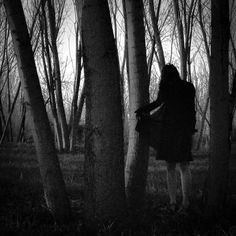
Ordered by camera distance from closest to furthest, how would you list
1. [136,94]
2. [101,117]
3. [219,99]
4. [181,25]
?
[101,117] → [219,99] → [136,94] → [181,25]

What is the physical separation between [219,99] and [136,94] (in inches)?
33.6

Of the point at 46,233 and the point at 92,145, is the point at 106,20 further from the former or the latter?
the point at 46,233

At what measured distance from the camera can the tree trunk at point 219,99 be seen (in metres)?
2.91

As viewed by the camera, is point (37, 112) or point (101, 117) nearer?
point (101, 117)

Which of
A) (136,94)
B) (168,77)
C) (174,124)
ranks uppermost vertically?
(168,77)

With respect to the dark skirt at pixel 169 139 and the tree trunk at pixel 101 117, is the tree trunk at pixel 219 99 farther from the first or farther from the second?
the tree trunk at pixel 101 117

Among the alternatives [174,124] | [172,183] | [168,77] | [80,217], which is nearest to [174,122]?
[174,124]

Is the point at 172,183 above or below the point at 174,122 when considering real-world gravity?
below

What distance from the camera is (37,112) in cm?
299

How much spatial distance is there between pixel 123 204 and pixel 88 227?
362 mm

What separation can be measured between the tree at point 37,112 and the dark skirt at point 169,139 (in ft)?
3.38

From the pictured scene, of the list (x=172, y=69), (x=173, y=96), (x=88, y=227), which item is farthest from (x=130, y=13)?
(x=88, y=227)

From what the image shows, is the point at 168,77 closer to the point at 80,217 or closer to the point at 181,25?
the point at 80,217

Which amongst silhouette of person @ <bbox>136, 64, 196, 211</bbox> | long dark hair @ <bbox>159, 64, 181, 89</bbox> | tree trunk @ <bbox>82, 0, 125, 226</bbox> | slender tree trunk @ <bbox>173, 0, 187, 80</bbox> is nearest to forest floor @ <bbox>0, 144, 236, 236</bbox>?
tree trunk @ <bbox>82, 0, 125, 226</bbox>
